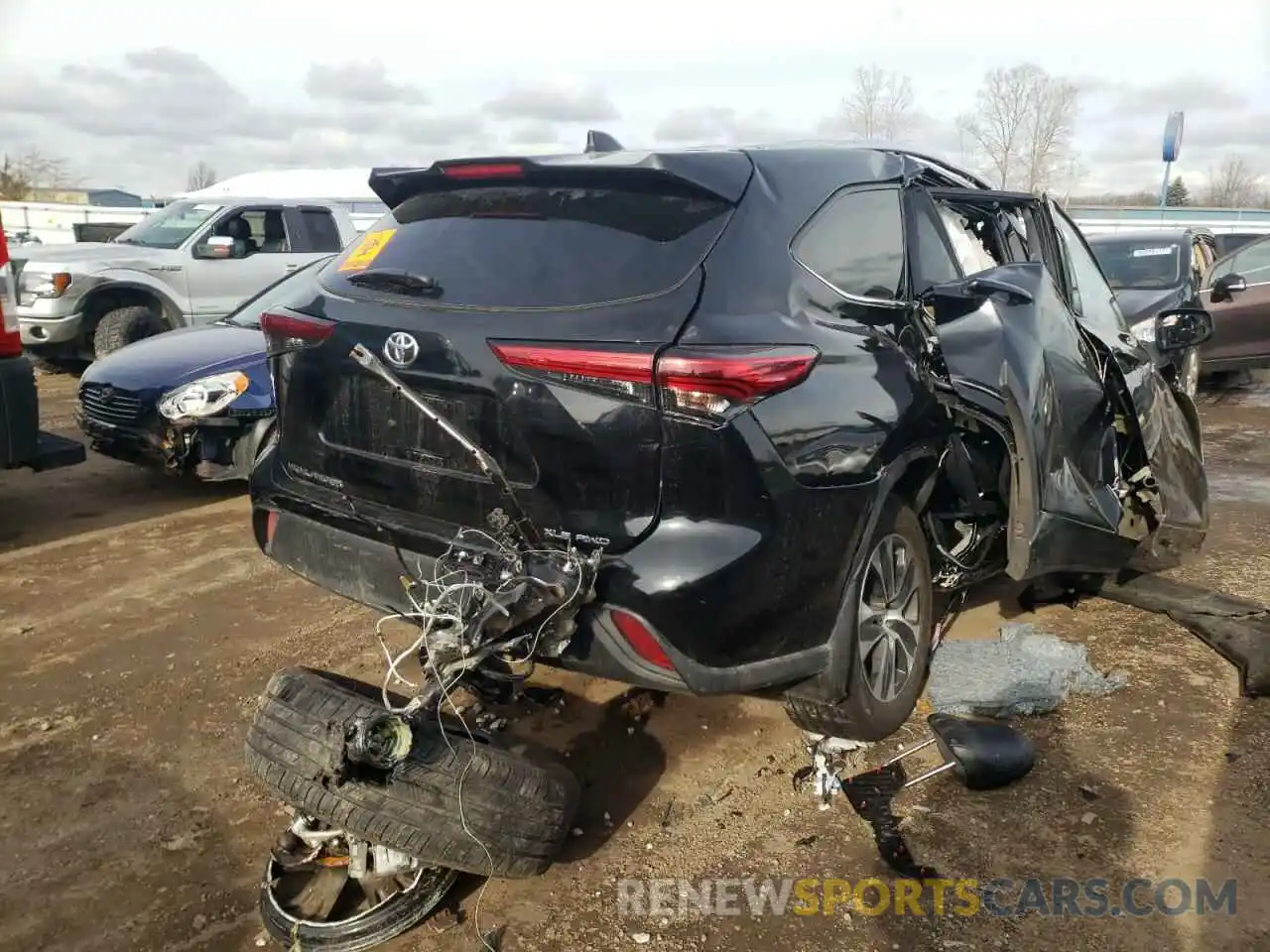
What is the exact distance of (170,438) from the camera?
5.55 m

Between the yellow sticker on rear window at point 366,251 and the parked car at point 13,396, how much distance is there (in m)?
2.76

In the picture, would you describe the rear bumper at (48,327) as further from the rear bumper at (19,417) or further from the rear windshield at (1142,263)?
the rear windshield at (1142,263)

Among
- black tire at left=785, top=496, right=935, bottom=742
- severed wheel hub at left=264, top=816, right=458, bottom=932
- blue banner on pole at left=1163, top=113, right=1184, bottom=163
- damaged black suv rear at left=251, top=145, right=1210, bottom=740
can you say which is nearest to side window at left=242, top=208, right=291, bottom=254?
damaged black suv rear at left=251, top=145, right=1210, bottom=740

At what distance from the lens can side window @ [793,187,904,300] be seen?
9.16 ft

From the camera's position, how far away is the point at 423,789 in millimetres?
2213

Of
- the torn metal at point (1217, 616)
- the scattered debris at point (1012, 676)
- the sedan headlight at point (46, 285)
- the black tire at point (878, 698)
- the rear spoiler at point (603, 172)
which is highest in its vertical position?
the rear spoiler at point (603, 172)

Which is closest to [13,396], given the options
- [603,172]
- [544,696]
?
[544,696]

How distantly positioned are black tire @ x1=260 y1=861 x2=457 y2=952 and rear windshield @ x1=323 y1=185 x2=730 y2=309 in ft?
4.93

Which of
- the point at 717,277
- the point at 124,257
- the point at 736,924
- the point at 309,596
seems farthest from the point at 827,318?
the point at 124,257

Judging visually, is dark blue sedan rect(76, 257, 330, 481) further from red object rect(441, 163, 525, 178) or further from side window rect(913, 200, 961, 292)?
side window rect(913, 200, 961, 292)

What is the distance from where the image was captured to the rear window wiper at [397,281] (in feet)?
9.11

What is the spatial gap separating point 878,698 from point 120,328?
29.4 ft

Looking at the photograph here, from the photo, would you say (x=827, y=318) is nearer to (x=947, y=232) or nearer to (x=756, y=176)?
(x=756, y=176)

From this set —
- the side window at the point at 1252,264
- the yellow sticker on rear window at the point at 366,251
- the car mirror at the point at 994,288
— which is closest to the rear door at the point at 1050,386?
the car mirror at the point at 994,288
